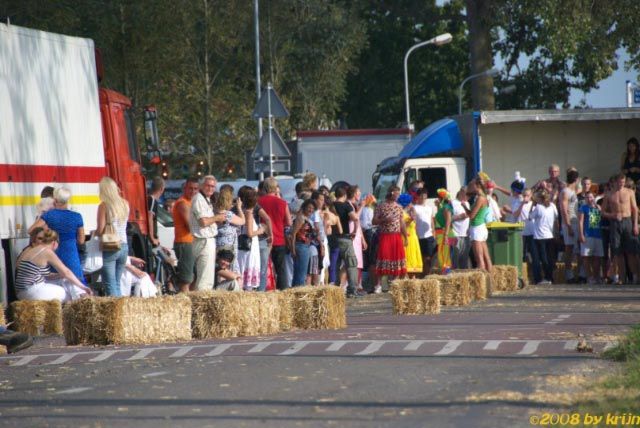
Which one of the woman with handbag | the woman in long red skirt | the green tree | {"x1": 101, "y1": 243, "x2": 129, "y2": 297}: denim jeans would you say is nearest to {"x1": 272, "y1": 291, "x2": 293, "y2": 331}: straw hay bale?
{"x1": 101, "y1": 243, "x2": 129, "y2": 297}: denim jeans

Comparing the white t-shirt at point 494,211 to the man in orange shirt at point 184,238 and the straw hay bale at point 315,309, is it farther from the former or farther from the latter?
the straw hay bale at point 315,309

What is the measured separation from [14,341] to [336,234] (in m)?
11.4

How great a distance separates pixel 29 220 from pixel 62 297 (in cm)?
138

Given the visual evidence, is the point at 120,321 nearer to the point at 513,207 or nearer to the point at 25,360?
the point at 25,360

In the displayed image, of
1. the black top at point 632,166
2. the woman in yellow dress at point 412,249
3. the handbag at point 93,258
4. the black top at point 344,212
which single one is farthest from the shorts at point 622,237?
the handbag at point 93,258

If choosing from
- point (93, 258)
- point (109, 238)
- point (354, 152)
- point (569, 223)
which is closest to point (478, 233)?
→ point (569, 223)

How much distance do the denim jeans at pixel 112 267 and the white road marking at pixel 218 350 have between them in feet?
14.2

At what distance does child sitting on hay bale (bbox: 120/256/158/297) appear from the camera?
63.2ft

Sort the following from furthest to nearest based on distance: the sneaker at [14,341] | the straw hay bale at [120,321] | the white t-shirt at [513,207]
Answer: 1. the white t-shirt at [513,207]
2. the straw hay bale at [120,321]
3. the sneaker at [14,341]

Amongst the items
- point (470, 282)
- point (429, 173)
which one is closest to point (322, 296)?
point (470, 282)

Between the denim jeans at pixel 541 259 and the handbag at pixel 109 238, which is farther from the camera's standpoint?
the denim jeans at pixel 541 259

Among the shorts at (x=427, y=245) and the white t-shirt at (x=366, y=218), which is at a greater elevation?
the white t-shirt at (x=366, y=218)

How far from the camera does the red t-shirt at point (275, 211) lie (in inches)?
882

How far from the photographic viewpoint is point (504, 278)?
25.9 meters
